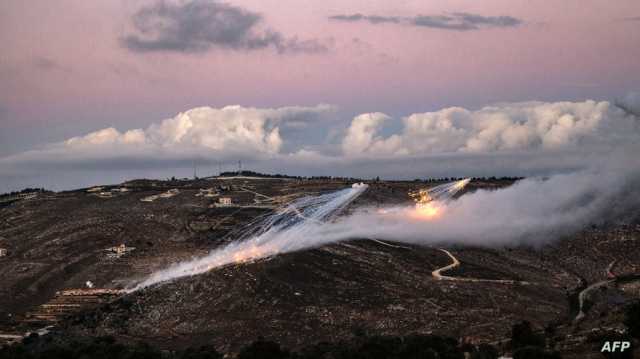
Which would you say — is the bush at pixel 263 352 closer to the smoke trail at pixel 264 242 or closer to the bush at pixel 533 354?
the bush at pixel 533 354

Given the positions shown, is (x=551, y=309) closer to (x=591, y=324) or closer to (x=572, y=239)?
(x=591, y=324)

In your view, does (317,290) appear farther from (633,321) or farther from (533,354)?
(533,354)

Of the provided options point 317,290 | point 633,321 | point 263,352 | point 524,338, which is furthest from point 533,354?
point 317,290

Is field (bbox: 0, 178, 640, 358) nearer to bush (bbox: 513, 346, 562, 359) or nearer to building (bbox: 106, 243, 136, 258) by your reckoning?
building (bbox: 106, 243, 136, 258)

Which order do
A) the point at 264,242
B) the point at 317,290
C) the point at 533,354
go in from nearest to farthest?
1. the point at 533,354
2. the point at 317,290
3. the point at 264,242

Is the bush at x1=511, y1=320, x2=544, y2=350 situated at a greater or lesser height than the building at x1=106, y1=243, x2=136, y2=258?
lesser

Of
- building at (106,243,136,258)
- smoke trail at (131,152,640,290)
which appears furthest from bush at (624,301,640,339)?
building at (106,243,136,258)

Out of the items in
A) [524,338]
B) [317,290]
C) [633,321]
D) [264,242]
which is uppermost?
[264,242]

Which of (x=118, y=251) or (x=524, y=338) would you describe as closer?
(x=524, y=338)

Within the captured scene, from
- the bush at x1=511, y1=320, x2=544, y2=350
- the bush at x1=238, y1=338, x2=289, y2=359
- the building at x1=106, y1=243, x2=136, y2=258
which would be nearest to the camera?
the bush at x1=238, y1=338, x2=289, y2=359

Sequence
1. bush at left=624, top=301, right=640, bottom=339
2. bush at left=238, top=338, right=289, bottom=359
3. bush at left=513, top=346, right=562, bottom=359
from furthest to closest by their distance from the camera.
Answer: bush at left=238, top=338, right=289, bottom=359
bush at left=624, top=301, right=640, bottom=339
bush at left=513, top=346, right=562, bottom=359

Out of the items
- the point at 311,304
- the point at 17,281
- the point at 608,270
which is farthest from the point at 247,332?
the point at 608,270

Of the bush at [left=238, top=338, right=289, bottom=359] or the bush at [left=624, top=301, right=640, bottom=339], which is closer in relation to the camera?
the bush at [left=624, top=301, right=640, bottom=339]

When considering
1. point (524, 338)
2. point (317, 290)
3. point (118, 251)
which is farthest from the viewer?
point (118, 251)
